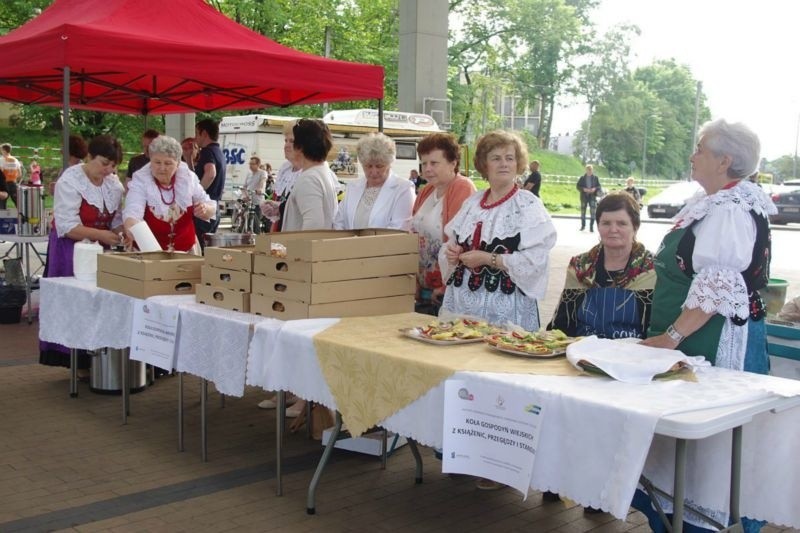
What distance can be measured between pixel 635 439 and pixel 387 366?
0.99 metres

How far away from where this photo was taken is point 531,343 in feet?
9.91

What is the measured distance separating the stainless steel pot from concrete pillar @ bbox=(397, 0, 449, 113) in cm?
743

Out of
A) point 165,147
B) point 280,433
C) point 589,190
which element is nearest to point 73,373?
point 165,147

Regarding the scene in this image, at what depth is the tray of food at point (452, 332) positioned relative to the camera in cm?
314

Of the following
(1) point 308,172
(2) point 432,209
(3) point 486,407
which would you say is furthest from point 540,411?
(1) point 308,172

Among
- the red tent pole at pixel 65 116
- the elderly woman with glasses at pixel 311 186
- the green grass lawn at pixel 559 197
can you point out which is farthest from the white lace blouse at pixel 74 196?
the green grass lawn at pixel 559 197

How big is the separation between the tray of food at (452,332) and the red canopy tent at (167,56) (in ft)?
10.4

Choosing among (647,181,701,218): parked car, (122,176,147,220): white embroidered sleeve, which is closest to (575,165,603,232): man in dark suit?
(647,181,701,218): parked car

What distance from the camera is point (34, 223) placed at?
26.0ft

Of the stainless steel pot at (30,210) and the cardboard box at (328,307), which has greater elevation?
the stainless steel pot at (30,210)

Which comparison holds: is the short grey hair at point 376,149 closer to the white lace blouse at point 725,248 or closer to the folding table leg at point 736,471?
the white lace blouse at point 725,248

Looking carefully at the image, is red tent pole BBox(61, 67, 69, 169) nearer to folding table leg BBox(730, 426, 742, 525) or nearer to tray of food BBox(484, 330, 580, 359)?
tray of food BBox(484, 330, 580, 359)

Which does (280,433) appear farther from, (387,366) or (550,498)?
(550,498)

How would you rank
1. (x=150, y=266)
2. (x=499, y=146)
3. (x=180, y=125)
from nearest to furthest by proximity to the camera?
(x=499, y=146), (x=150, y=266), (x=180, y=125)
